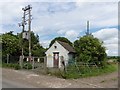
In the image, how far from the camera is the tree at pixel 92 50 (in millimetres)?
32078

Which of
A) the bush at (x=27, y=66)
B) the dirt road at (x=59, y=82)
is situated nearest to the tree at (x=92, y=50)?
the bush at (x=27, y=66)

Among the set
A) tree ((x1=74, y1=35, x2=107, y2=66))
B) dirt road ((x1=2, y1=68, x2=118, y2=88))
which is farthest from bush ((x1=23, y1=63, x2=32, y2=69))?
dirt road ((x1=2, y1=68, x2=118, y2=88))

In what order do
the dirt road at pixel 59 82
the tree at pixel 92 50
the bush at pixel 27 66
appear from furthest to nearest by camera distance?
the tree at pixel 92 50
the bush at pixel 27 66
the dirt road at pixel 59 82

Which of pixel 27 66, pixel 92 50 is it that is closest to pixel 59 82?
pixel 27 66

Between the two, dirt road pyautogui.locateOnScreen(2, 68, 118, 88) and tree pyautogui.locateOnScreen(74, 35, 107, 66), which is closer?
dirt road pyautogui.locateOnScreen(2, 68, 118, 88)

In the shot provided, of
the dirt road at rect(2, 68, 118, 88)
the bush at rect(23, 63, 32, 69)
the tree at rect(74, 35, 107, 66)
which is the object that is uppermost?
the tree at rect(74, 35, 107, 66)

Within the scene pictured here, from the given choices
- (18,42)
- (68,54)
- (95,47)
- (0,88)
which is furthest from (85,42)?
(0,88)

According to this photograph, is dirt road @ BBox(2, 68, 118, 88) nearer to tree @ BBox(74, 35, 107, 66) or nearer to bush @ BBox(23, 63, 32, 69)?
bush @ BBox(23, 63, 32, 69)

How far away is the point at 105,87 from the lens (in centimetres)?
1683

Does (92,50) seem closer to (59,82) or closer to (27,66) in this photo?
(27,66)

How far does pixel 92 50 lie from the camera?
32.4 metres

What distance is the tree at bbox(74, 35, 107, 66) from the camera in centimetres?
3208

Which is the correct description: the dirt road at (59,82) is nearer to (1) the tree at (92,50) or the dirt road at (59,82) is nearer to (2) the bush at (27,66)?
(2) the bush at (27,66)

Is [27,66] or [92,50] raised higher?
[92,50]
